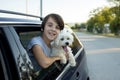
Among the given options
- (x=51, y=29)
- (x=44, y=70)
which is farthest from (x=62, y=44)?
(x=44, y=70)

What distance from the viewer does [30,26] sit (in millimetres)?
3805

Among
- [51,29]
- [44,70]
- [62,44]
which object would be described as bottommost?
[44,70]

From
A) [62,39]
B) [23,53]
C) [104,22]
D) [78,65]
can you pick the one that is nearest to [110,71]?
[78,65]

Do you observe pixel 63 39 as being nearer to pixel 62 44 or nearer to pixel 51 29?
pixel 62 44

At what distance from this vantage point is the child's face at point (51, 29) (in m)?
3.82

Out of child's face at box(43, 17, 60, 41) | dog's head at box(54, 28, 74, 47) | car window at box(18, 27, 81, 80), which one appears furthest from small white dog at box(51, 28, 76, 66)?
child's face at box(43, 17, 60, 41)

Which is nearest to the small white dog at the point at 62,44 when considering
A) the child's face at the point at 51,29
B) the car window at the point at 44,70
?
the car window at the point at 44,70

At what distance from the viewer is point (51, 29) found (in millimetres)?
3820

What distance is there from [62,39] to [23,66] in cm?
114

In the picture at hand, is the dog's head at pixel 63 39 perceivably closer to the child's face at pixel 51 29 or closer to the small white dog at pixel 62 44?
the small white dog at pixel 62 44

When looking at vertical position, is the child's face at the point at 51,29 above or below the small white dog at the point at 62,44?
above

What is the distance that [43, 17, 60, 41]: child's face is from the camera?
3816mm

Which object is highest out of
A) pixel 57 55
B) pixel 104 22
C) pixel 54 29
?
pixel 54 29

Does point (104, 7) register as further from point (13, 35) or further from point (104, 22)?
point (13, 35)
